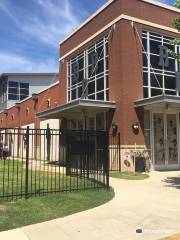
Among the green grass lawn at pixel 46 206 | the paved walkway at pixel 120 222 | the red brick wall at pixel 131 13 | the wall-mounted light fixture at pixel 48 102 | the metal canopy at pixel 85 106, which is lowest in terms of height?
the paved walkway at pixel 120 222

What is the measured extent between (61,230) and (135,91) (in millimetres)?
13174

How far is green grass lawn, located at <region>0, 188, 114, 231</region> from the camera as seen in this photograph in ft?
26.9

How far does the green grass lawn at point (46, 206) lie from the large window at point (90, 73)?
1102cm

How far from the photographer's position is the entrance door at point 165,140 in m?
19.8

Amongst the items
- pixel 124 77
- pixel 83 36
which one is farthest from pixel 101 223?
pixel 83 36

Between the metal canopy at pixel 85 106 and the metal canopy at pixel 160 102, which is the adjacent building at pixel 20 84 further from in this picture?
the metal canopy at pixel 160 102

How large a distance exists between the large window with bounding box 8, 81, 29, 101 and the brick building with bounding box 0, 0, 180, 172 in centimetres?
2625

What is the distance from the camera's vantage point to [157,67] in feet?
69.2

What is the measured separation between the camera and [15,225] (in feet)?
25.6

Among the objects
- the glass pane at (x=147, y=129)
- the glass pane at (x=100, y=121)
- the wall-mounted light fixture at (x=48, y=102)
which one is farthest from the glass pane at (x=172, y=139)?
the wall-mounted light fixture at (x=48, y=102)

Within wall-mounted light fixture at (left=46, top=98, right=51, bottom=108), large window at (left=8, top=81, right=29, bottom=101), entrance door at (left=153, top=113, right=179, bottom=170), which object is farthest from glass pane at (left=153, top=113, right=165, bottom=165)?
large window at (left=8, top=81, right=29, bottom=101)

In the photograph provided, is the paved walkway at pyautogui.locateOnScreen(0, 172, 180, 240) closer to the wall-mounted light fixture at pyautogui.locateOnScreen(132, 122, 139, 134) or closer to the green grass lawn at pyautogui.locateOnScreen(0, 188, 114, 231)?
the green grass lawn at pyautogui.locateOnScreen(0, 188, 114, 231)

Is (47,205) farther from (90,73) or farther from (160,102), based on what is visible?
(90,73)

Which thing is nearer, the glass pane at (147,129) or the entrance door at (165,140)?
the glass pane at (147,129)
